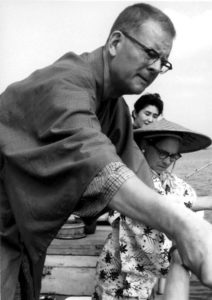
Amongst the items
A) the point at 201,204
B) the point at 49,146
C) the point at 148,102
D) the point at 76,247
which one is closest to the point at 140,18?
the point at 49,146

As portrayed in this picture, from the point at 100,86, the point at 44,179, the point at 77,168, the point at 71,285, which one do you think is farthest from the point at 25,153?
the point at 71,285

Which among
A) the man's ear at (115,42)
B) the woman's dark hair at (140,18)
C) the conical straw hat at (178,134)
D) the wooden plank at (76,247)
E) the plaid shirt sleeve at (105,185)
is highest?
the woman's dark hair at (140,18)

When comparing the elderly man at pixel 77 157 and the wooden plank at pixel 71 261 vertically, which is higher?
the elderly man at pixel 77 157

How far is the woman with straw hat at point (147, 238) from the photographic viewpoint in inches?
111

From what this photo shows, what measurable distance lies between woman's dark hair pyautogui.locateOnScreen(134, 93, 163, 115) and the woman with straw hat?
1.57 metres

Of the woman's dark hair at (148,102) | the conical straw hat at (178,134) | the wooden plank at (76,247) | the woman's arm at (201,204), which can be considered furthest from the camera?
the woman's dark hair at (148,102)

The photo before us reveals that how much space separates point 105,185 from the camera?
4.10 feet

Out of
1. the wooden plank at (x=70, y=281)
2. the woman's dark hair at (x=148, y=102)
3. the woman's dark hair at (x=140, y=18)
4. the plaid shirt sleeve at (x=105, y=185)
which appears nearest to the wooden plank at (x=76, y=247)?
the wooden plank at (x=70, y=281)

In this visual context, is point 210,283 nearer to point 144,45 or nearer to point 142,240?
point 144,45

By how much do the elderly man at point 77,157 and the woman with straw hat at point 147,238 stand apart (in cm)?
103

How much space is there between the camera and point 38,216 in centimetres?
139

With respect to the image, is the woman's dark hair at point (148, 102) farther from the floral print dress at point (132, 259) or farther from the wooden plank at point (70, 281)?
the floral print dress at point (132, 259)

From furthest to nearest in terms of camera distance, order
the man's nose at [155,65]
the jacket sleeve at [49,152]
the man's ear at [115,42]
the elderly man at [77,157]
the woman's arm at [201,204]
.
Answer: the woman's arm at [201,204] < the man's ear at [115,42] < the man's nose at [155,65] < the jacket sleeve at [49,152] < the elderly man at [77,157]

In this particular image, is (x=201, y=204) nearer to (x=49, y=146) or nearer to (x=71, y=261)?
(x=71, y=261)
